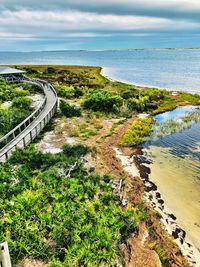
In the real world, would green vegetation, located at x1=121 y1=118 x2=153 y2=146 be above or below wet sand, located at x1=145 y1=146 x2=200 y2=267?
below

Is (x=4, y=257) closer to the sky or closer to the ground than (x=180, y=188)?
closer to the sky

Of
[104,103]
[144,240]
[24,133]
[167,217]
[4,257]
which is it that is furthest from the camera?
[104,103]

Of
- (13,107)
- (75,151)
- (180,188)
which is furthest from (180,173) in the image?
(13,107)

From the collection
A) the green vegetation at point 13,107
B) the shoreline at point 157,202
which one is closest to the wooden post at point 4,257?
the shoreline at point 157,202

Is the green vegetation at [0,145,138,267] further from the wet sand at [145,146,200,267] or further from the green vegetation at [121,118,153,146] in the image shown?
the green vegetation at [121,118,153,146]

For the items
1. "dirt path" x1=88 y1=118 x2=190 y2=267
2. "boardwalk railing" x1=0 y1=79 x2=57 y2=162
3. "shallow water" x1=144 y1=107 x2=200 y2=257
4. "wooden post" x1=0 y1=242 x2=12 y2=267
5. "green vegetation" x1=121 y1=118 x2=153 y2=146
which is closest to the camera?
"wooden post" x1=0 y1=242 x2=12 y2=267

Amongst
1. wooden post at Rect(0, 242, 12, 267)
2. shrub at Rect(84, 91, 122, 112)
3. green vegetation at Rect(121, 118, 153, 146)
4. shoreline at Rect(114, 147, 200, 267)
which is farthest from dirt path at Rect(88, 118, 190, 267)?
shrub at Rect(84, 91, 122, 112)

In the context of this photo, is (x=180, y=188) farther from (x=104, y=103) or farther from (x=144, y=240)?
(x=104, y=103)

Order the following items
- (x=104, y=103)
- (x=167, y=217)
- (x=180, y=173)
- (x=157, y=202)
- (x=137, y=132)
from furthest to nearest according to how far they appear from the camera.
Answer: (x=104, y=103)
(x=137, y=132)
(x=180, y=173)
(x=157, y=202)
(x=167, y=217)
